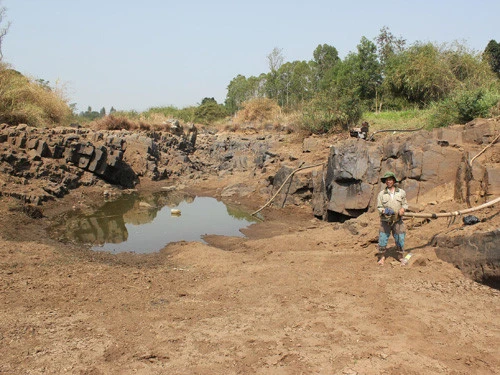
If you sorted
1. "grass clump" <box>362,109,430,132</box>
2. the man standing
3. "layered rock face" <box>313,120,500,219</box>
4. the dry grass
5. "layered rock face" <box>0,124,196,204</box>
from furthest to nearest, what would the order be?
the dry grass
"grass clump" <box>362,109,430,132</box>
"layered rock face" <box>0,124,196,204</box>
"layered rock face" <box>313,120,500,219</box>
the man standing

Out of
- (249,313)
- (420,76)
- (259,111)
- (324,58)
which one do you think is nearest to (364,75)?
(420,76)

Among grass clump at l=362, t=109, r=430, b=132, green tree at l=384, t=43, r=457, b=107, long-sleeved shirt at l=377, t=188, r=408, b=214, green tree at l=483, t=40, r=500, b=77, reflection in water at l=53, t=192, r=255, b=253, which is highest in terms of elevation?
green tree at l=483, t=40, r=500, b=77

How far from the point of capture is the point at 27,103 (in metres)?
21.3

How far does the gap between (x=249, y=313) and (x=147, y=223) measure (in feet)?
28.1

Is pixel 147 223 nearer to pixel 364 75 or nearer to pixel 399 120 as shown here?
pixel 399 120

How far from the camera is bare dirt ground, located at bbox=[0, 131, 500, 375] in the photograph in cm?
425

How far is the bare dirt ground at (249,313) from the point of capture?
13.9ft

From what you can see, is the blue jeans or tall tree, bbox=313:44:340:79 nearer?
the blue jeans

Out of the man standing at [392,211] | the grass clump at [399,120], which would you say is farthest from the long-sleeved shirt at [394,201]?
the grass clump at [399,120]

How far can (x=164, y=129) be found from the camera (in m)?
27.6

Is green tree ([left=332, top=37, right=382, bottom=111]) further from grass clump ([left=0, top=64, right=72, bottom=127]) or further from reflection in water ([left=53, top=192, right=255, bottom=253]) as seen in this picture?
grass clump ([left=0, top=64, right=72, bottom=127])

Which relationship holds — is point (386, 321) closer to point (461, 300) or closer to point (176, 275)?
point (461, 300)

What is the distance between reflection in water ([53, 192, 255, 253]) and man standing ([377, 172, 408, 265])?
556cm

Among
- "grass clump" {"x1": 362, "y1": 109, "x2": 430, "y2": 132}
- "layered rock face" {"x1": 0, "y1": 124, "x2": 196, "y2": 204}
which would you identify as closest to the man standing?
"grass clump" {"x1": 362, "y1": 109, "x2": 430, "y2": 132}
